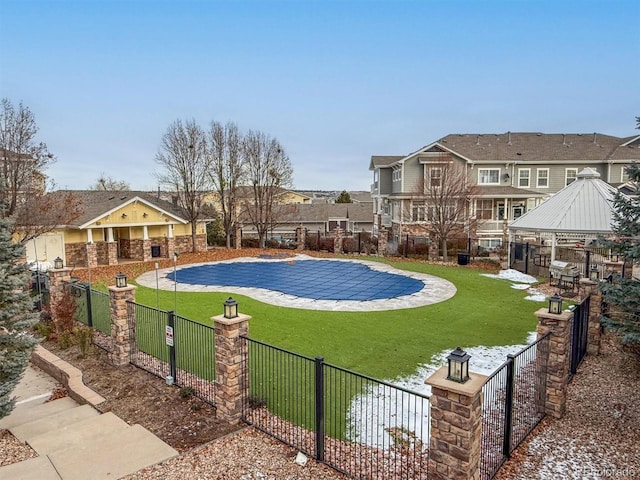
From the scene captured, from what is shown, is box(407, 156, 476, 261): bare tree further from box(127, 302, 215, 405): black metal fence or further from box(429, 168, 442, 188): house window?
box(127, 302, 215, 405): black metal fence

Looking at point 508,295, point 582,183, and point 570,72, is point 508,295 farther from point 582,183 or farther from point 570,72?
point 570,72

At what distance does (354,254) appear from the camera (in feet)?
85.1

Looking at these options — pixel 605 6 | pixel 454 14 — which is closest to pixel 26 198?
pixel 454 14

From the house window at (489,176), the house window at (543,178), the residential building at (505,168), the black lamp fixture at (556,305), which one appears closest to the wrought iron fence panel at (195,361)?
the black lamp fixture at (556,305)

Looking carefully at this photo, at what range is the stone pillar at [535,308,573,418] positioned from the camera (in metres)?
5.96

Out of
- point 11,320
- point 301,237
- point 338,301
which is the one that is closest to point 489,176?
point 301,237

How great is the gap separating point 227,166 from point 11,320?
2390 centimetres

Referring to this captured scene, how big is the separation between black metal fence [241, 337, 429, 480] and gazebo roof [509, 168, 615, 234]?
1340 centimetres

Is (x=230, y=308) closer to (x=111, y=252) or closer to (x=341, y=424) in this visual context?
(x=341, y=424)

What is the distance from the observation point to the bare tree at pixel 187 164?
2708 centimetres

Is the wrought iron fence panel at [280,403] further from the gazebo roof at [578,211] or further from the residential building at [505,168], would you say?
the residential building at [505,168]

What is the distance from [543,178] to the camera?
99.2ft

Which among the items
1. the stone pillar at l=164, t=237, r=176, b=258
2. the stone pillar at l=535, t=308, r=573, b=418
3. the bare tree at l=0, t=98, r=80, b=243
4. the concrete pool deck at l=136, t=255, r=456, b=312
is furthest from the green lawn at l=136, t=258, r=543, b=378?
the stone pillar at l=164, t=237, r=176, b=258

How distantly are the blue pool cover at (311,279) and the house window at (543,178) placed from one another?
17355mm
